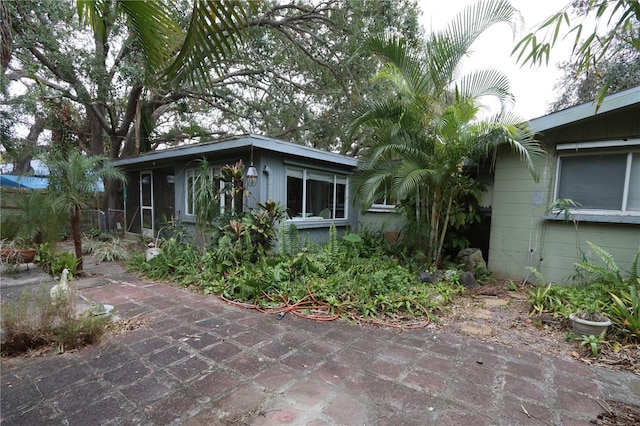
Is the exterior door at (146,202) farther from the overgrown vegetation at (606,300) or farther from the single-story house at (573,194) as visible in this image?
the overgrown vegetation at (606,300)

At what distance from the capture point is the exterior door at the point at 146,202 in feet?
24.4

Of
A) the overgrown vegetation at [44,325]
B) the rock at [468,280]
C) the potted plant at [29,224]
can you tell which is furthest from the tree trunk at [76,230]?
the rock at [468,280]

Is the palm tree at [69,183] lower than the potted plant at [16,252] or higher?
higher

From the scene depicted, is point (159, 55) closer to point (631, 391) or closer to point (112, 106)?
point (631, 391)

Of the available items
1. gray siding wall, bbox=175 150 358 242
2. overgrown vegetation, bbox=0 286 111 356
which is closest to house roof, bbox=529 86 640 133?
gray siding wall, bbox=175 150 358 242

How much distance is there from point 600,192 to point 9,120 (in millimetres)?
12795

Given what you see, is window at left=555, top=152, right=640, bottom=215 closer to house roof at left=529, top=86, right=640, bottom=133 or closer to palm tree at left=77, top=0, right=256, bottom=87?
house roof at left=529, top=86, right=640, bottom=133

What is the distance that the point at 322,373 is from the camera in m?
2.13

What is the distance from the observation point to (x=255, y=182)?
5.31m

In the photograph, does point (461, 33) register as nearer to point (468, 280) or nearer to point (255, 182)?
point (468, 280)

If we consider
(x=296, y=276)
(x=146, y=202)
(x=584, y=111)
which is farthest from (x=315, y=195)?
(x=584, y=111)

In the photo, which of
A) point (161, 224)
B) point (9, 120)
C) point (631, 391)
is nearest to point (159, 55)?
point (631, 391)

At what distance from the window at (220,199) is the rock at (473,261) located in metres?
4.17

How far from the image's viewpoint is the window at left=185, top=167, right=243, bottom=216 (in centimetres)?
530
